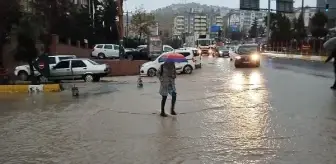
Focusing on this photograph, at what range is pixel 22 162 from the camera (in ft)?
25.1

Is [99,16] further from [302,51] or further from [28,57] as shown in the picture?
[28,57]

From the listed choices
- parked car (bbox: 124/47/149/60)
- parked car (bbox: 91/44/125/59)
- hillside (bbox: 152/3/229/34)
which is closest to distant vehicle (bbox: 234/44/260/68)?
parked car (bbox: 124/47/149/60)

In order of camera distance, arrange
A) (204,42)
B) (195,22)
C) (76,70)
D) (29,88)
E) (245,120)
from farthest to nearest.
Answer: (195,22)
(204,42)
(76,70)
(29,88)
(245,120)

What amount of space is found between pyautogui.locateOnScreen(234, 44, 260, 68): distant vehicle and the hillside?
9001cm

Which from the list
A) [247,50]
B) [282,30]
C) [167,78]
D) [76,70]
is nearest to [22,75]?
[76,70]

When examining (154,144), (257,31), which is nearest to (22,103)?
(154,144)

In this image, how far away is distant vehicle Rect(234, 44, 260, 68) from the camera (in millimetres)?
35562

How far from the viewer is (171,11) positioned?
16012cm

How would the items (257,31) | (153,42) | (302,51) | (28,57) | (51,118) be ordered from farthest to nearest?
(257,31)
(302,51)
(153,42)
(28,57)
(51,118)

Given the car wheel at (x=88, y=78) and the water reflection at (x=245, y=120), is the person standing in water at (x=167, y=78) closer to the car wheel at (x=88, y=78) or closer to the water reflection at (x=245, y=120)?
the water reflection at (x=245, y=120)

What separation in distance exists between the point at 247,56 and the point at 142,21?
59.3m

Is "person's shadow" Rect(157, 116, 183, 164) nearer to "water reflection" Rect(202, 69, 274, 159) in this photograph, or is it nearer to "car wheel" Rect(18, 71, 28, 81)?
"water reflection" Rect(202, 69, 274, 159)

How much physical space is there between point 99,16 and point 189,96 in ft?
193

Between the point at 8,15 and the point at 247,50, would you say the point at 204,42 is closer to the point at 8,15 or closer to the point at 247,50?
the point at 247,50
